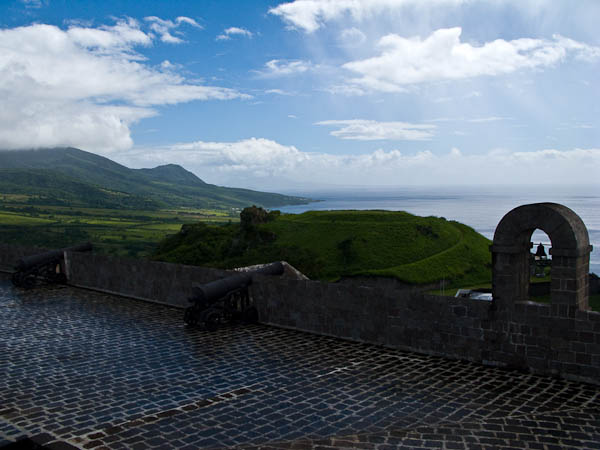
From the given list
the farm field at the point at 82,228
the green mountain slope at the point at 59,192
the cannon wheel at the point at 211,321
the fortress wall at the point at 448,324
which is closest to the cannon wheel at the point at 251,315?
the fortress wall at the point at 448,324

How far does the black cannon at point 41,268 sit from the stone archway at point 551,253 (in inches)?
577

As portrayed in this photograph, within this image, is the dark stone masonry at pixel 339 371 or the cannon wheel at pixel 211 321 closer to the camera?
the dark stone masonry at pixel 339 371

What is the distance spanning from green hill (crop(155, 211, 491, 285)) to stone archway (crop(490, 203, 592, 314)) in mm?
36821

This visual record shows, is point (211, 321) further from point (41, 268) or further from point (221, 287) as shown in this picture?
point (41, 268)

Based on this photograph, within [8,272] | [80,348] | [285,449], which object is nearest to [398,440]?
[285,449]

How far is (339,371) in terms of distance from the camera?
28.4 feet

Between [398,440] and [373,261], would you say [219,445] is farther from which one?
[373,261]

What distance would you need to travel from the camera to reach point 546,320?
834 cm

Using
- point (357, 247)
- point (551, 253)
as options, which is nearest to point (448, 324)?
point (551, 253)

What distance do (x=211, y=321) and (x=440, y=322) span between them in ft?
16.3

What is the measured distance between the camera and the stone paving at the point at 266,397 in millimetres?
6098

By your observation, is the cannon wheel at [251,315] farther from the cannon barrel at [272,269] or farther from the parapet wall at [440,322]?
the cannon barrel at [272,269]

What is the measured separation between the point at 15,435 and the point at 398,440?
4.37 metres

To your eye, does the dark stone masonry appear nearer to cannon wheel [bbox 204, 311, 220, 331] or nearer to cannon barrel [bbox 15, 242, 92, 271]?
cannon wheel [bbox 204, 311, 220, 331]
